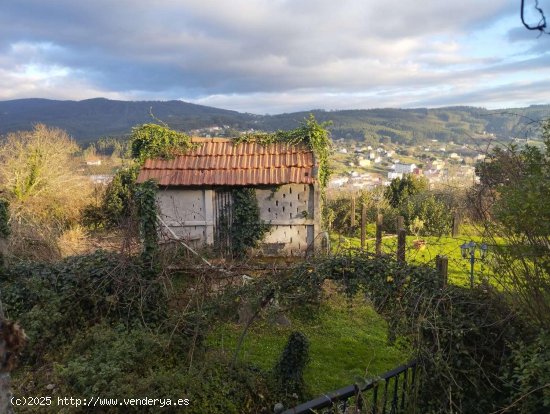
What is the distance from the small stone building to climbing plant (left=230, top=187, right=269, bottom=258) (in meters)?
0.16

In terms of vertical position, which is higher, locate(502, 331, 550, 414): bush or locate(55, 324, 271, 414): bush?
locate(502, 331, 550, 414): bush

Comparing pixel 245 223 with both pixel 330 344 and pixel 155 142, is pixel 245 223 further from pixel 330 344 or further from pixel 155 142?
pixel 330 344

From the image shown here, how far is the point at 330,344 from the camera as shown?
7.22 m

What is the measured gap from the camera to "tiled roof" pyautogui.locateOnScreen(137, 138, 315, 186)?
34.1 ft

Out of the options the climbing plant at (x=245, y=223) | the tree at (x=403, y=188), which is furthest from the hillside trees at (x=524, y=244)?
the tree at (x=403, y=188)

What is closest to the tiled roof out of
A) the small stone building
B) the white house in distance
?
the small stone building

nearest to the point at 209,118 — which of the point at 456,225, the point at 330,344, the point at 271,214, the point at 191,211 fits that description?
the point at 456,225

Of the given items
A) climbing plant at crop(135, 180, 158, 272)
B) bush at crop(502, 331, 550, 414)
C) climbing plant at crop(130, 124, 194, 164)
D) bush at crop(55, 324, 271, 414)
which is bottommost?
bush at crop(55, 324, 271, 414)

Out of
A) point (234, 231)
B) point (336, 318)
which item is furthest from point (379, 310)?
point (234, 231)

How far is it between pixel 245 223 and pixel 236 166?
156 cm

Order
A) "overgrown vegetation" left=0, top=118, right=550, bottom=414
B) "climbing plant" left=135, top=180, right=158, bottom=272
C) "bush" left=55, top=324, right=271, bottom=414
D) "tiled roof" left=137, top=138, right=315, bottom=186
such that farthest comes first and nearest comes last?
"tiled roof" left=137, top=138, right=315, bottom=186, "climbing plant" left=135, top=180, right=158, bottom=272, "bush" left=55, top=324, right=271, bottom=414, "overgrown vegetation" left=0, top=118, right=550, bottom=414

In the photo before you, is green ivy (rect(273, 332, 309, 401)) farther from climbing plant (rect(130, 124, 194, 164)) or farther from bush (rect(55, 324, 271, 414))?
climbing plant (rect(130, 124, 194, 164))

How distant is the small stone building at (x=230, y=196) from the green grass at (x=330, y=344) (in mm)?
2586

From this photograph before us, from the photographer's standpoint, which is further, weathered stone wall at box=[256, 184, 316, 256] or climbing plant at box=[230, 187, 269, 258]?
weathered stone wall at box=[256, 184, 316, 256]
